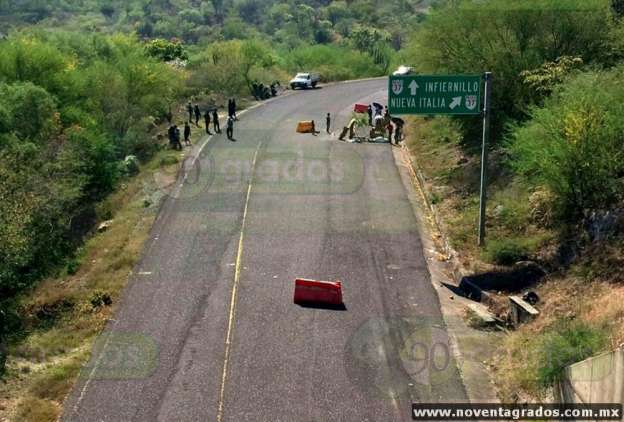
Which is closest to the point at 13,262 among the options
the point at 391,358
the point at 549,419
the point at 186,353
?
the point at 186,353

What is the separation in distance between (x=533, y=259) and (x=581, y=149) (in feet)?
11.5

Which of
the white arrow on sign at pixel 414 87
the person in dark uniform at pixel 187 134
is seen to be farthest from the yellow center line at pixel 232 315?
the person in dark uniform at pixel 187 134

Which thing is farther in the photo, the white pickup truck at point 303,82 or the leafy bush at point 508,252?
the white pickup truck at point 303,82

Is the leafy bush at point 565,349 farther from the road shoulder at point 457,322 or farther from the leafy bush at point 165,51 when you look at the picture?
the leafy bush at point 165,51

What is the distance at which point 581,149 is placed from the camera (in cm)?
2072

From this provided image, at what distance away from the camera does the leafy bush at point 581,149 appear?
67.7 ft

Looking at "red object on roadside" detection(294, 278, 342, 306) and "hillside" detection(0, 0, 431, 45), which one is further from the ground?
"hillside" detection(0, 0, 431, 45)

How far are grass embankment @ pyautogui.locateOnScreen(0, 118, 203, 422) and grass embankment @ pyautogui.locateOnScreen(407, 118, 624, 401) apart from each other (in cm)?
1038

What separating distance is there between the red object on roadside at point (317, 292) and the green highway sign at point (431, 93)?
6.19 meters

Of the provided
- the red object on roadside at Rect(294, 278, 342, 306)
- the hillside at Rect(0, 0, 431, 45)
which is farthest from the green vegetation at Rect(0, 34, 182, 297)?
the hillside at Rect(0, 0, 431, 45)

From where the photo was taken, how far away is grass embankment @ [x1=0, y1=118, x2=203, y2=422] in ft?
56.1

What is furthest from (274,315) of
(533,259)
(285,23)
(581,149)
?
(285,23)

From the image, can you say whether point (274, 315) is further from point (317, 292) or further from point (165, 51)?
point (165, 51)

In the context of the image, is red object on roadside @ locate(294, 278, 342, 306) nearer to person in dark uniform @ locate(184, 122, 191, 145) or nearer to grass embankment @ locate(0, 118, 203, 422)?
grass embankment @ locate(0, 118, 203, 422)
